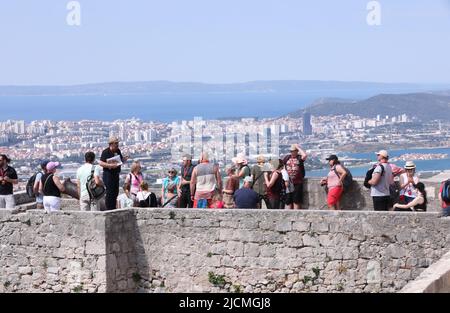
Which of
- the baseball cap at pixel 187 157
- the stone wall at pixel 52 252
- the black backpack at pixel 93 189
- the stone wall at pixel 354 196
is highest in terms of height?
the baseball cap at pixel 187 157

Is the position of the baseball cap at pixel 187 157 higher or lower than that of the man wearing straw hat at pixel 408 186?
higher

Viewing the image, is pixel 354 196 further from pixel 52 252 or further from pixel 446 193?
pixel 52 252

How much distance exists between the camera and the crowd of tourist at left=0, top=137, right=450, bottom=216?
54.6 feet

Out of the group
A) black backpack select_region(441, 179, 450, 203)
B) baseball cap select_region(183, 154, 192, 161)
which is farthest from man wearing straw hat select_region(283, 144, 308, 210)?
black backpack select_region(441, 179, 450, 203)

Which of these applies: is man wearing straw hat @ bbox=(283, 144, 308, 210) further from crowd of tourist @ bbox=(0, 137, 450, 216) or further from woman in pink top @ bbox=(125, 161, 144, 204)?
woman in pink top @ bbox=(125, 161, 144, 204)

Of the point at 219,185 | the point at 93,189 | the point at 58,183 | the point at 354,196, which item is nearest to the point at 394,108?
the point at 354,196

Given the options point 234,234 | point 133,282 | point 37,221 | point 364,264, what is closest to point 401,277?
point 364,264

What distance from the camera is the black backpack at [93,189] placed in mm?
16938

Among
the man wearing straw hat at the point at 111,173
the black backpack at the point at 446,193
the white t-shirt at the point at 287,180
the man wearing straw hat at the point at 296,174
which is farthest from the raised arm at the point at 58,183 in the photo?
the black backpack at the point at 446,193

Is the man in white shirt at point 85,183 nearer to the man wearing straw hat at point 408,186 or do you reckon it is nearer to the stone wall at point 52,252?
the stone wall at point 52,252

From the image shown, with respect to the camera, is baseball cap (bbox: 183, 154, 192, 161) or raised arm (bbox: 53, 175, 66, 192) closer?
raised arm (bbox: 53, 175, 66, 192)
